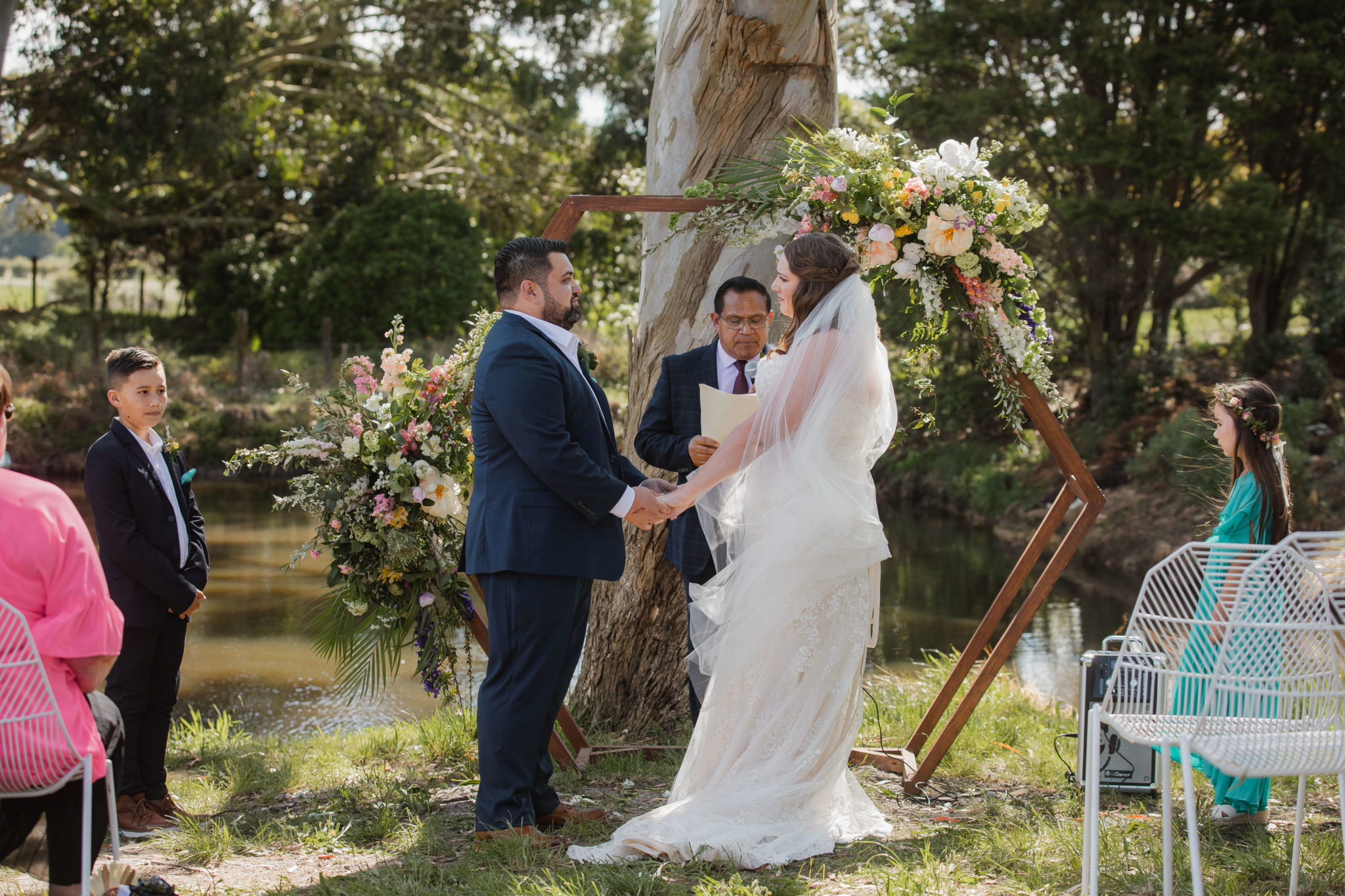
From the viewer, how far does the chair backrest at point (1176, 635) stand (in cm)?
289

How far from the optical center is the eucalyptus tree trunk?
5.47 m

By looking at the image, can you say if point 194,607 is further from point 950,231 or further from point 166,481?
point 950,231

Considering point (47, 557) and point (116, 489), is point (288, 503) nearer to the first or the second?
point (116, 489)

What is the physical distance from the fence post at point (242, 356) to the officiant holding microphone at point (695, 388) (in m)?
17.2

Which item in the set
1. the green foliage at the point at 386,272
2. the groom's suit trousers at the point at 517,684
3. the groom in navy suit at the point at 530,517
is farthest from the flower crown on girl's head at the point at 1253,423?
the green foliage at the point at 386,272

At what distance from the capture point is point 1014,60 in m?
18.6

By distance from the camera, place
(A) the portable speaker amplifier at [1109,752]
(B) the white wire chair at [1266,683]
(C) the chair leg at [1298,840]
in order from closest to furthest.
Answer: (B) the white wire chair at [1266,683]
(C) the chair leg at [1298,840]
(A) the portable speaker amplifier at [1109,752]

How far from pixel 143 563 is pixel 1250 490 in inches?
158

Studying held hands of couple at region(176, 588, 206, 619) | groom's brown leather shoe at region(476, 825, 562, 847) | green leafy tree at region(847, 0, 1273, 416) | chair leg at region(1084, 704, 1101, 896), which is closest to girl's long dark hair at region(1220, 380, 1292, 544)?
chair leg at region(1084, 704, 1101, 896)

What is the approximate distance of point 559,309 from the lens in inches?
154

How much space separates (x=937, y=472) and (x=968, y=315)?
16.3 metres

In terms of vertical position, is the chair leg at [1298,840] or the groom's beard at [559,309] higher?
the groom's beard at [559,309]

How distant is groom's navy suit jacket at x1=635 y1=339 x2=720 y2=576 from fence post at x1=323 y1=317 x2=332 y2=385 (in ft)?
57.8

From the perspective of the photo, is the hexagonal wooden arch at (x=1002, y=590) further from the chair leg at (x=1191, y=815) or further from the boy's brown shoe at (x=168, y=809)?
the chair leg at (x=1191, y=815)
